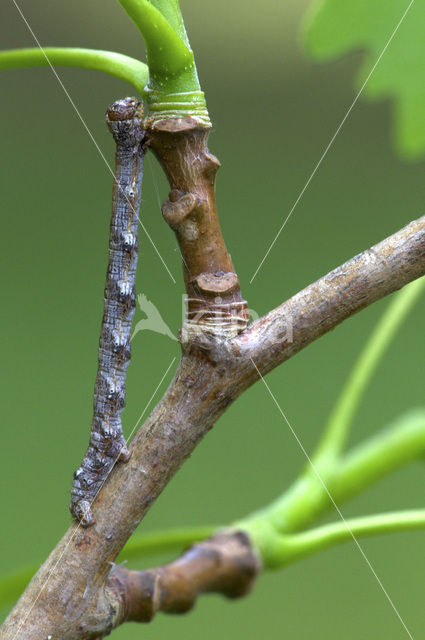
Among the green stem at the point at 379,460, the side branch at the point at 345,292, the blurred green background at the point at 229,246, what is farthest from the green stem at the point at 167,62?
the blurred green background at the point at 229,246

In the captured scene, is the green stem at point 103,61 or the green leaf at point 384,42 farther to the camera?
the green leaf at point 384,42

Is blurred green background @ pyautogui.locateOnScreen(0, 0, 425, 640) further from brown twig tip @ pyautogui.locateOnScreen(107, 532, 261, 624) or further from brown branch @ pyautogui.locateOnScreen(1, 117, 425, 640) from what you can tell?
brown branch @ pyautogui.locateOnScreen(1, 117, 425, 640)

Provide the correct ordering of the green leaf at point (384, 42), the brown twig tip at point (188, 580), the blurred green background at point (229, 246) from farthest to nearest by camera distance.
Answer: the blurred green background at point (229, 246) < the green leaf at point (384, 42) < the brown twig tip at point (188, 580)

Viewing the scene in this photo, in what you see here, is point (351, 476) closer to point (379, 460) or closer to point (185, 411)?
point (379, 460)

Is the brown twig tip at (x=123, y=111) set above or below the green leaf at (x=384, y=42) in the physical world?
below

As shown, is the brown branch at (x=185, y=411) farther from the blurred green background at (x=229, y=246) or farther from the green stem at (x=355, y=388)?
the blurred green background at (x=229, y=246)

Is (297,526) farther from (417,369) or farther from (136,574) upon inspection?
(417,369)

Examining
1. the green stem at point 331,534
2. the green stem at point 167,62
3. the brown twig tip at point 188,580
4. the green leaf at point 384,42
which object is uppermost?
the green leaf at point 384,42
